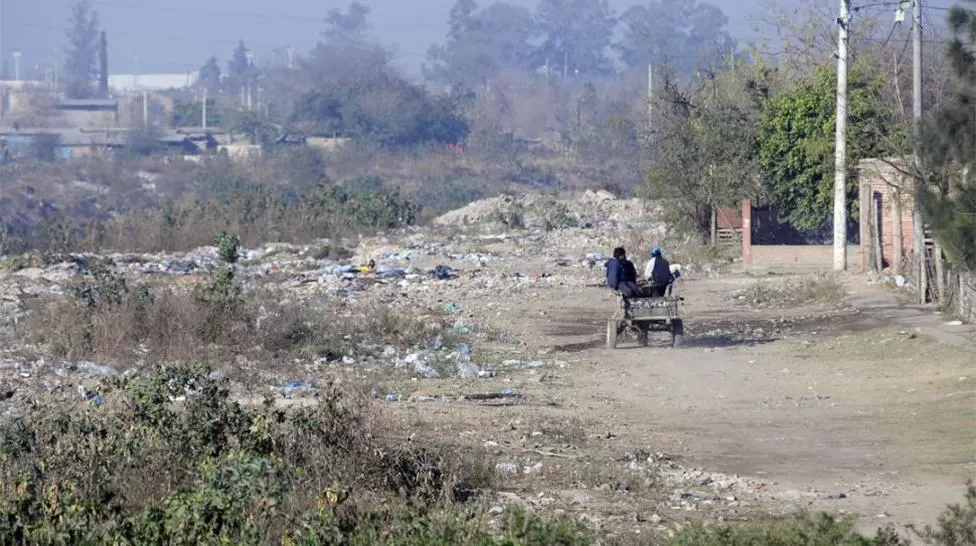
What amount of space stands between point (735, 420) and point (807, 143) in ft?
66.4

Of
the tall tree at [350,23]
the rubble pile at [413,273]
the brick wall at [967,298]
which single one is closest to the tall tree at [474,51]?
the tall tree at [350,23]

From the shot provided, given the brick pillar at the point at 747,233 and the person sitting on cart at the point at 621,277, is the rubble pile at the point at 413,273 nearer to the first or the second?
the person sitting on cart at the point at 621,277

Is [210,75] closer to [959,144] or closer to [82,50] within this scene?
[82,50]

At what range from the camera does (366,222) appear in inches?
1709

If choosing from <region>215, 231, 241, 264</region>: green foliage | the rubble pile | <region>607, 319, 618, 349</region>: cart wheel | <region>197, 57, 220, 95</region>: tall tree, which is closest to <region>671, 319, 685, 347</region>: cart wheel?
<region>607, 319, 618, 349</region>: cart wheel

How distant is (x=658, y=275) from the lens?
18.0 metres

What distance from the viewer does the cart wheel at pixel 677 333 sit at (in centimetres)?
1770

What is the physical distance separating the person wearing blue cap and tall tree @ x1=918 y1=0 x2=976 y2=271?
14.9ft

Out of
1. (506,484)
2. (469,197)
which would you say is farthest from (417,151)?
(506,484)

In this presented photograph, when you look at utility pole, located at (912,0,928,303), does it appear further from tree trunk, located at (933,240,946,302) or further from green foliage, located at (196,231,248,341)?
green foliage, located at (196,231,248,341)

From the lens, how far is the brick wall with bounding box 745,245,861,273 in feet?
96.9

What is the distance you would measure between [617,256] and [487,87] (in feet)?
477

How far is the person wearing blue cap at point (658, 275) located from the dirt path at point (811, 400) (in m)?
0.81

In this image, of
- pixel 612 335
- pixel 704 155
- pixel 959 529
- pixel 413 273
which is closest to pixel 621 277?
pixel 612 335
